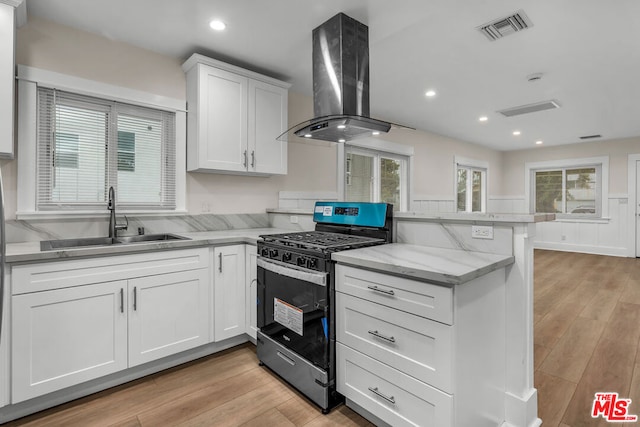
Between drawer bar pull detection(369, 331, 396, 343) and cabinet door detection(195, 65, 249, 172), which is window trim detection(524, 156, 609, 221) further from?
drawer bar pull detection(369, 331, 396, 343)

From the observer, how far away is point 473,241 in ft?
5.93

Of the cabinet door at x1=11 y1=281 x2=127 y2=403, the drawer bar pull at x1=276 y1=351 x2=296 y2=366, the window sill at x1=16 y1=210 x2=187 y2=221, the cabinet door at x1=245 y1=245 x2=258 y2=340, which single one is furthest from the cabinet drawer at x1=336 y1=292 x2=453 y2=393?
the window sill at x1=16 y1=210 x2=187 y2=221

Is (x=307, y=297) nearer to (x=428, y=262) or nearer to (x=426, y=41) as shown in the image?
(x=428, y=262)

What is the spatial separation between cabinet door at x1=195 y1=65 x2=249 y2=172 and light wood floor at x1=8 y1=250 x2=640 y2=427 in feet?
5.14

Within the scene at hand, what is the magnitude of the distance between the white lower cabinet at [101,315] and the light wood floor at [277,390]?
17 centimetres

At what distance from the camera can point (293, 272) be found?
199 centimetres

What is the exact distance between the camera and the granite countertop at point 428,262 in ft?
4.37

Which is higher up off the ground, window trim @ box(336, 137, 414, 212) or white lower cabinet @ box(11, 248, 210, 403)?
window trim @ box(336, 137, 414, 212)

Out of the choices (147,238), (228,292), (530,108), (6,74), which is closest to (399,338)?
(228,292)

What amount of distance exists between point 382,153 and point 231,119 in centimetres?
283

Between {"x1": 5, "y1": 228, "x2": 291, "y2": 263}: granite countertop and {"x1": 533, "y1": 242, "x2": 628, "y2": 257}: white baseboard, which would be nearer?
{"x1": 5, "y1": 228, "x2": 291, "y2": 263}: granite countertop

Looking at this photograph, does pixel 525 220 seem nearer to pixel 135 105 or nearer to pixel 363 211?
pixel 363 211

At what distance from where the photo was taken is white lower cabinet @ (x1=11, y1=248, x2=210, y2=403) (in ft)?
5.65

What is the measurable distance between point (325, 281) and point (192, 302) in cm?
107
